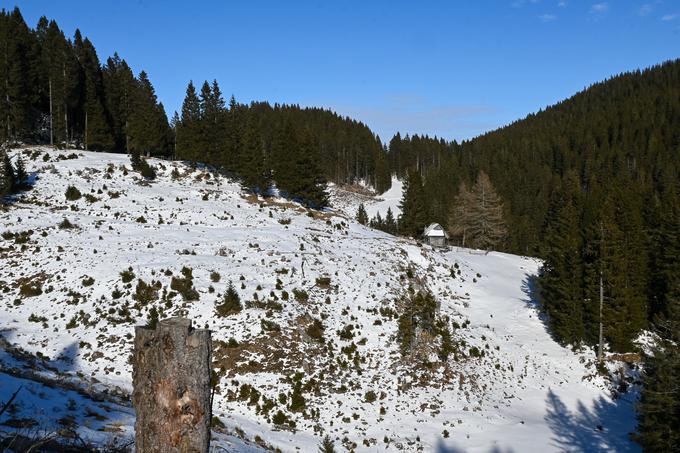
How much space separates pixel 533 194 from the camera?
97.0 m

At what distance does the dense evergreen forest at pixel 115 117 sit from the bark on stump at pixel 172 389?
45959 millimetres

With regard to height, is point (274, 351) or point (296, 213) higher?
point (296, 213)

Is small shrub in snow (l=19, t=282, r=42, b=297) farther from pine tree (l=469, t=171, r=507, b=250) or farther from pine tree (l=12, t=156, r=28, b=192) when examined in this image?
pine tree (l=469, t=171, r=507, b=250)

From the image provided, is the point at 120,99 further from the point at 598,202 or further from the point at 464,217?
the point at 598,202

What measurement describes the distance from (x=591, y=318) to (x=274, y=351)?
22.8m

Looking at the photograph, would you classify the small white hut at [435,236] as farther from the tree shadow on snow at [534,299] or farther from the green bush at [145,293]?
the green bush at [145,293]

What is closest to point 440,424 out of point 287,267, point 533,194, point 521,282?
point 287,267

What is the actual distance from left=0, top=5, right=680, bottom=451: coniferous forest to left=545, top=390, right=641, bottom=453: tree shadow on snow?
7.52 ft

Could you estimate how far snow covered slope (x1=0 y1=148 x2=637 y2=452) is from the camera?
19656 mm

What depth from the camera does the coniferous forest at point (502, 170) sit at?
29.8m

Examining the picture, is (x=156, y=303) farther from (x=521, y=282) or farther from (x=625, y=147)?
(x=625, y=147)

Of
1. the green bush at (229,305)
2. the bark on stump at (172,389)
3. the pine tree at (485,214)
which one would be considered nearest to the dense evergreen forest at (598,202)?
the pine tree at (485,214)

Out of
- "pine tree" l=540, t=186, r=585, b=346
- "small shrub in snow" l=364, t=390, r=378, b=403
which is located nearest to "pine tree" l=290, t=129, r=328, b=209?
"pine tree" l=540, t=186, r=585, b=346

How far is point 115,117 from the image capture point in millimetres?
65875
